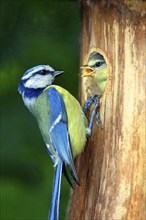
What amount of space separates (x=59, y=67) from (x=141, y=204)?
1.35 m

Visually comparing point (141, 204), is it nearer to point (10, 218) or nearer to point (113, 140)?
point (113, 140)

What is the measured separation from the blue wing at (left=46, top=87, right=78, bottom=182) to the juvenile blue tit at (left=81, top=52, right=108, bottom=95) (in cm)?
21

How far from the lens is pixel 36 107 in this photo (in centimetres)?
443

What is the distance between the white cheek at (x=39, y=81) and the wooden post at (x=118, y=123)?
0.31 m

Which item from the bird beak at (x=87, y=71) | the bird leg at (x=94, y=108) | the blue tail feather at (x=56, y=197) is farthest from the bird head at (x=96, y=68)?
the blue tail feather at (x=56, y=197)

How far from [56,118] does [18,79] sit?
0.92m

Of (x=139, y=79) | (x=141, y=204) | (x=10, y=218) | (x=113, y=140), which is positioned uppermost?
(x=139, y=79)

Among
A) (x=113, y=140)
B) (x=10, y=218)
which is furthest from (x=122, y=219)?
(x=10, y=218)

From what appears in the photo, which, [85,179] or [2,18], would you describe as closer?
[85,179]

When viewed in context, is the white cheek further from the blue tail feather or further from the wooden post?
the blue tail feather

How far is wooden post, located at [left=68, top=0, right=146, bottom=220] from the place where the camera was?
13.4 feet

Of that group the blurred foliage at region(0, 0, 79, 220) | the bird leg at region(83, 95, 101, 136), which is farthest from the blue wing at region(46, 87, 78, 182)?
the blurred foliage at region(0, 0, 79, 220)

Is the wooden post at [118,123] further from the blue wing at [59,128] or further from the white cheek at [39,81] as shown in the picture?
the white cheek at [39,81]

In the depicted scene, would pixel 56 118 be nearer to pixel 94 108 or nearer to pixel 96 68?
pixel 94 108
